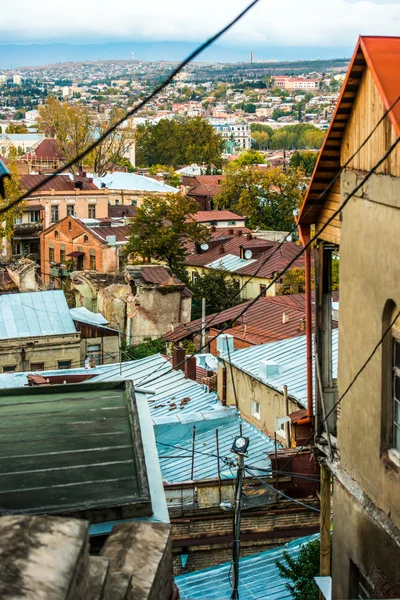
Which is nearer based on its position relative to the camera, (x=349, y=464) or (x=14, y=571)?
(x=14, y=571)

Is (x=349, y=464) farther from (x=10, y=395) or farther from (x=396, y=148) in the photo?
(x=10, y=395)

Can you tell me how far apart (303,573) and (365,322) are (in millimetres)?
4810

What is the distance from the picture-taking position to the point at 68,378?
2095cm

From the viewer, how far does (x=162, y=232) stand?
139 feet

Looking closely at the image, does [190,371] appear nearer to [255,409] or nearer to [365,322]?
[255,409]

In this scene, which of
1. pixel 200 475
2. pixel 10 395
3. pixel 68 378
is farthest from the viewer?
pixel 68 378

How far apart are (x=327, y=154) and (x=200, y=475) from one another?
8154mm

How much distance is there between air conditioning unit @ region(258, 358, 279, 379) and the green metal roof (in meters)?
8.31

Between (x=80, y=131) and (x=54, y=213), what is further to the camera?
(x=80, y=131)

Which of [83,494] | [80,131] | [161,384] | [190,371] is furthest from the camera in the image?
[80,131]

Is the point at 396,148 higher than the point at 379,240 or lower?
higher

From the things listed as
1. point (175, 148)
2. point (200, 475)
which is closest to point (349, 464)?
point (200, 475)

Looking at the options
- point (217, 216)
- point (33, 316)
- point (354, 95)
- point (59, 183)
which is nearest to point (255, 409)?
point (354, 95)

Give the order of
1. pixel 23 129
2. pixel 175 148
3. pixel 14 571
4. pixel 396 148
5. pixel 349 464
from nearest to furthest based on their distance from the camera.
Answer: pixel 14 571 → pixel 396 148 → pixel 349 464 → pixel 175 148 → pixel 23 129
